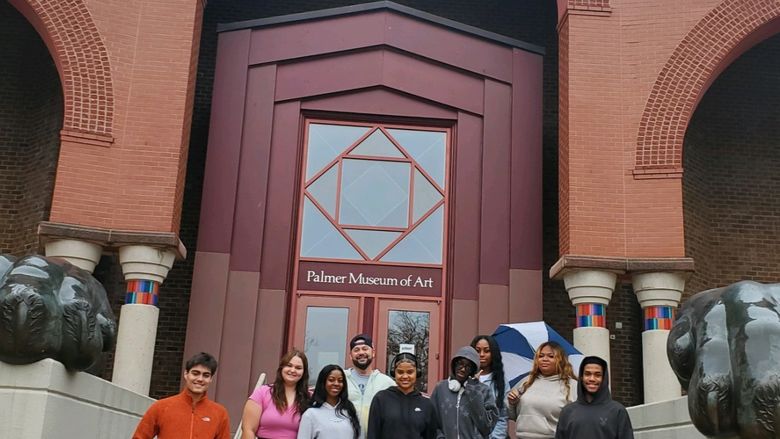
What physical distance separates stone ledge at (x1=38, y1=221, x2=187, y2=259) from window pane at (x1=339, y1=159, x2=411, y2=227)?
2.52 m

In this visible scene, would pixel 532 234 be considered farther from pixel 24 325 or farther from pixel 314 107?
pixel 24 325

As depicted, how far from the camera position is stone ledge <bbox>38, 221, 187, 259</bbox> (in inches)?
431

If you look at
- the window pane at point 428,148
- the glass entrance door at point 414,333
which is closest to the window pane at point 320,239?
the glass entrance door at point 414,333

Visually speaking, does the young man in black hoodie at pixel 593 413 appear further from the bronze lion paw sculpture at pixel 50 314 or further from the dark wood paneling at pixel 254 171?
the dark wood paneling at pixel 254 171

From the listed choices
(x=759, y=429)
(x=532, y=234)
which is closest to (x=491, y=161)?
(x=532, y=234)

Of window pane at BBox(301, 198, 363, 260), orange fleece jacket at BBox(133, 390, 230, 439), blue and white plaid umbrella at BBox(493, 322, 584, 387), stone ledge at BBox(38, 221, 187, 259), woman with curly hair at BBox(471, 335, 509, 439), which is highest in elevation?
window pane at BBox(301, 198, 363, 260)

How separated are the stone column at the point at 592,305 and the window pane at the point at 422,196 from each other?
2230mm

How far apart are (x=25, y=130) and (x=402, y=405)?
37.1 feet

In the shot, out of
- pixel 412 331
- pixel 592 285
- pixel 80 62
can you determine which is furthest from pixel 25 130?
pixel 592 285

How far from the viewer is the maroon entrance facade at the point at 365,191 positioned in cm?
1197

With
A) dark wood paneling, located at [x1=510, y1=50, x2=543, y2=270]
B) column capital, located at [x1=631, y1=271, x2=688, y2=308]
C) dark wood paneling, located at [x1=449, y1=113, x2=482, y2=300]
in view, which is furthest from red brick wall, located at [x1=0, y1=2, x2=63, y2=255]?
column capital, located at [x1=631, y1=271, x2=688, y2=308]

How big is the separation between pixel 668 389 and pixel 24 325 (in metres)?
8.27

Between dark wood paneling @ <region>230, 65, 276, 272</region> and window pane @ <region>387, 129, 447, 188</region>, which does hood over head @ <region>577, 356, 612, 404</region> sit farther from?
window pane @ <region>387, 129, 447, 188</region>

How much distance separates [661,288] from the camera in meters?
11.3
